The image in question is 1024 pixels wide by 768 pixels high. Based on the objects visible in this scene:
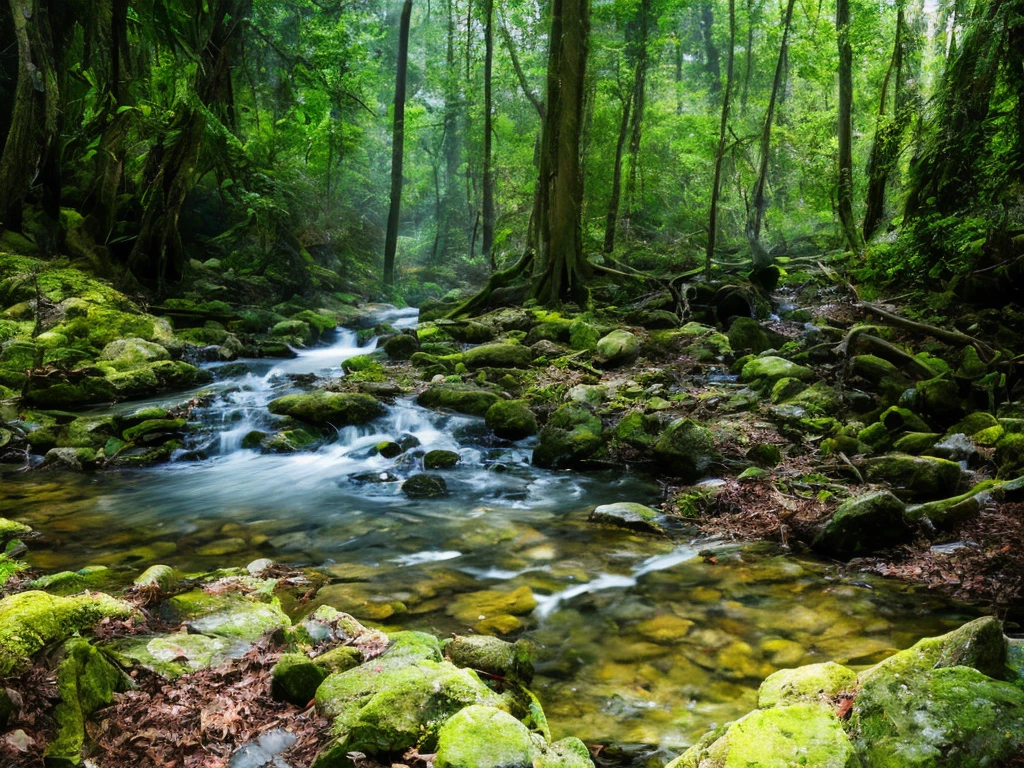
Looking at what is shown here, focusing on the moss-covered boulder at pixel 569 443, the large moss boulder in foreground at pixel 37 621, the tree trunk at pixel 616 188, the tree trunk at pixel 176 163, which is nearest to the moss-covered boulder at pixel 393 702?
the large moss boulder in foreground at pixel 37 621

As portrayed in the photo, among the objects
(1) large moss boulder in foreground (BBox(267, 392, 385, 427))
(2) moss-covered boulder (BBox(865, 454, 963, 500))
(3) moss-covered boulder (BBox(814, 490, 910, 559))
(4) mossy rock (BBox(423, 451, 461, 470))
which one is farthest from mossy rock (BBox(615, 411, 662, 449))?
(1) large moss boulder in foreground (BBox(267, 392, 385, 427))

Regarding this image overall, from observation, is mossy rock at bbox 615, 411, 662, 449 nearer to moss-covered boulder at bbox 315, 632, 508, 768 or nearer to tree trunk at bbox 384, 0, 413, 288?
moss-covered boulder at bbox 315, 632, 508, 768

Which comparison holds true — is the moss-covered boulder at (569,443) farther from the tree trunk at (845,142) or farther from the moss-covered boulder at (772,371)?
the tree trunk at (845,142)

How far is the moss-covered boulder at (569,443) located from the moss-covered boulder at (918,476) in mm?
2820

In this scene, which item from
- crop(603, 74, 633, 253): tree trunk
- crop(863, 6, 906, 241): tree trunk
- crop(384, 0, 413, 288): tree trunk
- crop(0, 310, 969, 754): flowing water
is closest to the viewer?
crop(0, 310, 969, 754): flowing water

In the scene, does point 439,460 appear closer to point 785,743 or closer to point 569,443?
point 569,443

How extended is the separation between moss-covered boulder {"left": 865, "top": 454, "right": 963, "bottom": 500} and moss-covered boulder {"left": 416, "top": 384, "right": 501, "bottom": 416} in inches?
191

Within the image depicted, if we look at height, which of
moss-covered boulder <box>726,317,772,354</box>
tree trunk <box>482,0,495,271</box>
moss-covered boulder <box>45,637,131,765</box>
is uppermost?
tree trunk <box>482,0,495,271</box>

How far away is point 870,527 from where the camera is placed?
4.56 metres

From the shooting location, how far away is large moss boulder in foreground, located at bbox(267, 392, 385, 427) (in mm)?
8773

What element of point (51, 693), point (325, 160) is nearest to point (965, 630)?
point (51, 693)

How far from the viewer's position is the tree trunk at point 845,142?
13.7 metres

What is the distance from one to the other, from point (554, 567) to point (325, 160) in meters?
24.0

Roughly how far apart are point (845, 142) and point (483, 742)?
16651mm
